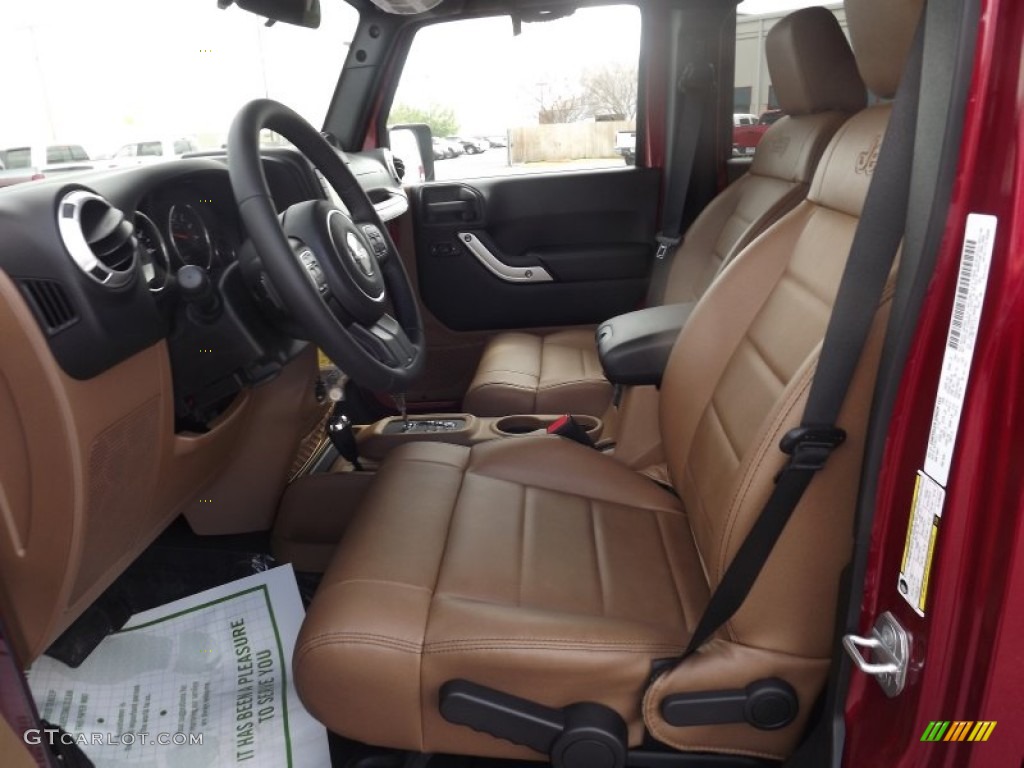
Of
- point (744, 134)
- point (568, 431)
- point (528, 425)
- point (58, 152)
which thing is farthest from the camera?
point (744, 134)

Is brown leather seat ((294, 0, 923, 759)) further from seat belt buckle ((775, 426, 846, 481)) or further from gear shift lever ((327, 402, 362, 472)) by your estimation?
gear shift lever ((327, 402, 362, 472))

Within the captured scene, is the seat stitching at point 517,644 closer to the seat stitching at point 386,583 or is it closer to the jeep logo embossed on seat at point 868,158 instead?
the seat stitching at point 386,583

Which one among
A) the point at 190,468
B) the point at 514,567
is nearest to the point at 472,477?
the point at 514,567

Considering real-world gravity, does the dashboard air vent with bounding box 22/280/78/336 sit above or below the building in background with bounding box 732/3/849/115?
below

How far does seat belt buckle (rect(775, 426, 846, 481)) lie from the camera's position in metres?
0.85

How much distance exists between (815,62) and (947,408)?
1.36m

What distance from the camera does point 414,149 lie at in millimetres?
2812

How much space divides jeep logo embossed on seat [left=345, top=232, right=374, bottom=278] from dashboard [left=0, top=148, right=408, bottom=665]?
0.13m

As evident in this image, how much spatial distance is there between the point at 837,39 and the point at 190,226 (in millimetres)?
1346

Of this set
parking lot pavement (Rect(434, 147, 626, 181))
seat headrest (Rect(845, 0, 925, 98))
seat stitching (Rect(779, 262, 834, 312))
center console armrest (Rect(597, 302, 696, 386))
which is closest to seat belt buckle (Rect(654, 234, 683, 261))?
parking lot pavement (Rect(434, 147, 626, 181))

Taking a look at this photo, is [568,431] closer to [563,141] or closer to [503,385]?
[503,385]

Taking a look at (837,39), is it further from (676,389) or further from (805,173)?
(676,389)

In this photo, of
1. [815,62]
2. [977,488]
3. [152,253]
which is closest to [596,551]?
[977,488]

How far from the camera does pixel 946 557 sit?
26.4 inches
